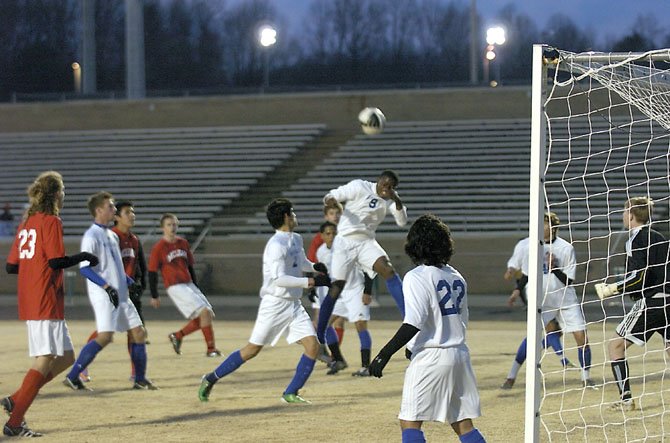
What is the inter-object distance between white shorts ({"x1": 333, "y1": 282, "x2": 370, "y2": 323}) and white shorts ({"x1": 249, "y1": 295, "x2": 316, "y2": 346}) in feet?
9.01

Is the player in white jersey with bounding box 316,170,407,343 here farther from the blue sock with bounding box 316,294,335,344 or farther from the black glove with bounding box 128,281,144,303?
the black glove with bounding box 128,281,144,303

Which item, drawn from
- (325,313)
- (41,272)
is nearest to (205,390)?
(325,313)

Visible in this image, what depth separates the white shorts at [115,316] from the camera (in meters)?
9.83

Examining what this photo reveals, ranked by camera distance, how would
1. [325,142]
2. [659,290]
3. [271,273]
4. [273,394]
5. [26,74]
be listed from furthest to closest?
[26,74], [325,142], [273,394], [271,273], [659,290]

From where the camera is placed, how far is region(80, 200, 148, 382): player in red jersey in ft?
35.3

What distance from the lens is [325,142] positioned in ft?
98.9

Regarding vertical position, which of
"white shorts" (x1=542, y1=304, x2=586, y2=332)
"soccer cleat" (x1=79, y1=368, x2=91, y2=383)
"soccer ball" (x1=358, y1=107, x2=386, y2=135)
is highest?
"soccer ball" (x1=358, y1=107, x2=386, y2=135)

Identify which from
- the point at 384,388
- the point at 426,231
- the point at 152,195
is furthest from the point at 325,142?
the point at 426,231

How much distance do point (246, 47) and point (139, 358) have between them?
4723 centimetres

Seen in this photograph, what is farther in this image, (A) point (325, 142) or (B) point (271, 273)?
(A) point (325, 142)

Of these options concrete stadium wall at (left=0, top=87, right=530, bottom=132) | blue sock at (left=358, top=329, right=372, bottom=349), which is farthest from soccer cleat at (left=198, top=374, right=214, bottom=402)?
concrete stadium wall at (left=0, top=87, right=530, bottom=132)

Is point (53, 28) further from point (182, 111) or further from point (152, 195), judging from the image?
point (152, 195)

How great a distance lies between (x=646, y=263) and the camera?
8078 millimetres

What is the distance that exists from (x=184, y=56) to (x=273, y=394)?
157 feet
